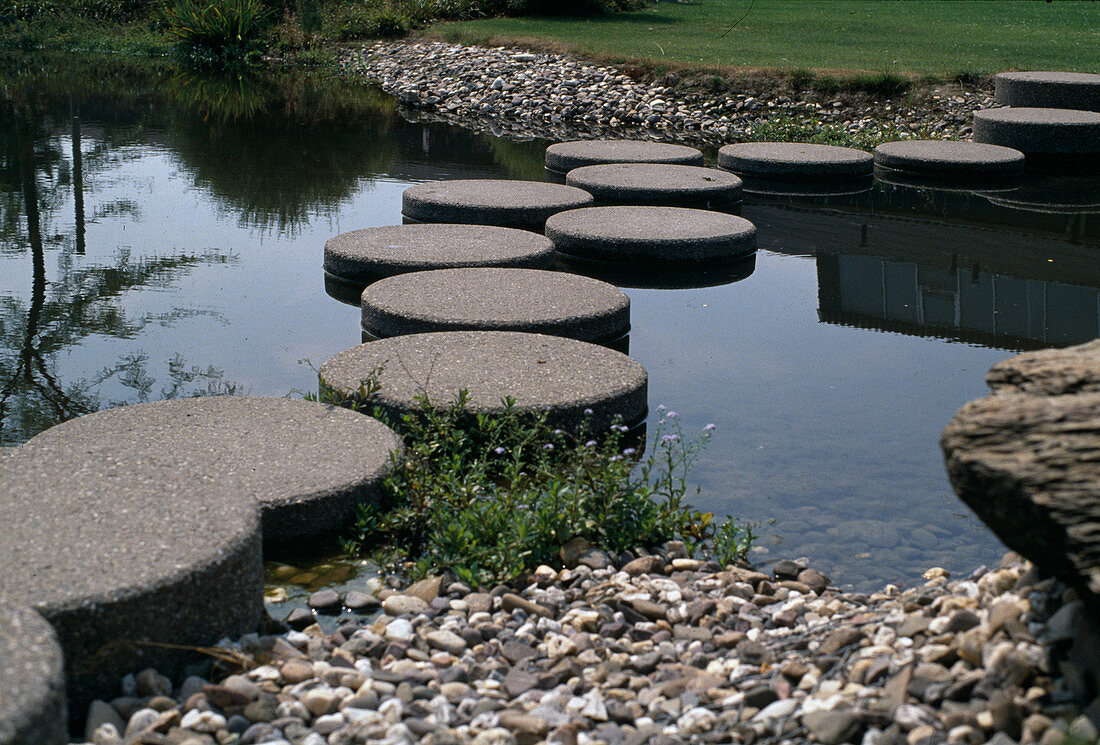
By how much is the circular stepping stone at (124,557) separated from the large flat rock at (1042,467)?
209 centimetres

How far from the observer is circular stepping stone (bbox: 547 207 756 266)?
27.3ft

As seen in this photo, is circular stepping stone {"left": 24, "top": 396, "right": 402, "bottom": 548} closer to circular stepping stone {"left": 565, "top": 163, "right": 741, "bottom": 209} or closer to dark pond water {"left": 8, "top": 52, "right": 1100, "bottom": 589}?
dark pond water {"left": 8, "top": 52, "right": 1100, "bottom": 589}

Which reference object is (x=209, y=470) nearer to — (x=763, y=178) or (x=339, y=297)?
(x=339, y=297)

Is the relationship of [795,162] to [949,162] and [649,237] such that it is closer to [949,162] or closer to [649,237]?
[949,162]

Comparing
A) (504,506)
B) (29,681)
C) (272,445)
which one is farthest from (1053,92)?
(29,681)

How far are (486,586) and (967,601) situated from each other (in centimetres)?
159

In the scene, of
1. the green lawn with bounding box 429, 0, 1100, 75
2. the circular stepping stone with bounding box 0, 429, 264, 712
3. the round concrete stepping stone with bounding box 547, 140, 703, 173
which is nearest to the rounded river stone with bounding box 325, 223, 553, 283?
the round concrete stepping stone with bounding box 547, 140, 703, 173

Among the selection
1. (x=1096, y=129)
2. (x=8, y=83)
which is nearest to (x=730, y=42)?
(x=1096, y=129)

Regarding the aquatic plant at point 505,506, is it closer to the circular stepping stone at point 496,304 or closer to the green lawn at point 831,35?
the circular stepping stone at point 496,304

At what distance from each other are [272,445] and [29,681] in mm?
2104

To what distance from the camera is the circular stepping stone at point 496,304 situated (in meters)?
6.24

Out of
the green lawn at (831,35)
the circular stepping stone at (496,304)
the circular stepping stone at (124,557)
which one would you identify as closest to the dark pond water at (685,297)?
the circular stepping stone at (496,304)

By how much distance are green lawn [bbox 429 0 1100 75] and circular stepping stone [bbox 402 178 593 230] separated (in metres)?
8.45

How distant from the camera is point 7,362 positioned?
238 inches
